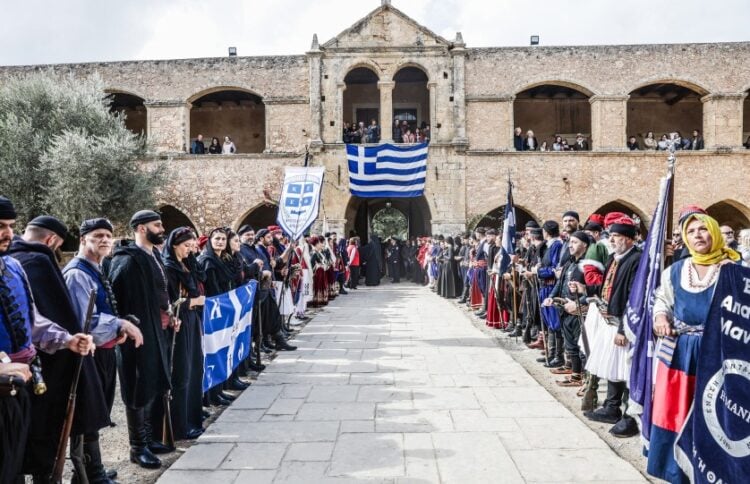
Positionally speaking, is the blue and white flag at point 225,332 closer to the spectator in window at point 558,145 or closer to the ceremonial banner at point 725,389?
the ceremonial banner at point 725,389

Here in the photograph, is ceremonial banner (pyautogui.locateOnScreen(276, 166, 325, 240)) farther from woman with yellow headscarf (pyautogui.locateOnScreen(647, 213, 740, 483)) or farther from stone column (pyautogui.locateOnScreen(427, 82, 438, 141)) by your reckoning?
stone column (pyautogui.locateOnScreen(427, 82, 438, 141))

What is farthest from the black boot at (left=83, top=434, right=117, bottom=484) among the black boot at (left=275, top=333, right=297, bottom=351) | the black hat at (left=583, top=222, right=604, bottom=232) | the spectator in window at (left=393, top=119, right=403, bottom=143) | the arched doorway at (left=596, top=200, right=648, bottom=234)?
the arched doorway at (left=596, top=200, right=648, bottom=234)

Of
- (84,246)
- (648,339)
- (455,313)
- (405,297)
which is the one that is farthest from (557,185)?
(84,246)

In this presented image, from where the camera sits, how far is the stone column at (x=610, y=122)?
64.8ft

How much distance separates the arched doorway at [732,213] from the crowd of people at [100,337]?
64.7ft

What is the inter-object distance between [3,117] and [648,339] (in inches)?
790

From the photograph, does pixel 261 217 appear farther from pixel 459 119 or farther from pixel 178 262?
pixel 178 262

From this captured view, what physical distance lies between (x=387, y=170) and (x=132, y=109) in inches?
475

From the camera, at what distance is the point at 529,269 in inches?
340

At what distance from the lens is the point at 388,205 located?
27.4 metres

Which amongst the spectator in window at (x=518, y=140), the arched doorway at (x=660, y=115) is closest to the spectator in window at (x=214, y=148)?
the spectator in window at (x=518, y=140)

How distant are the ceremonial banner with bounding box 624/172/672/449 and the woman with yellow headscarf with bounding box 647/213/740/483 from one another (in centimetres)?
23

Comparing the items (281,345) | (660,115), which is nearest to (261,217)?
(281,345)

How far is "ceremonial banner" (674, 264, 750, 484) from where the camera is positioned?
9.26 ft
